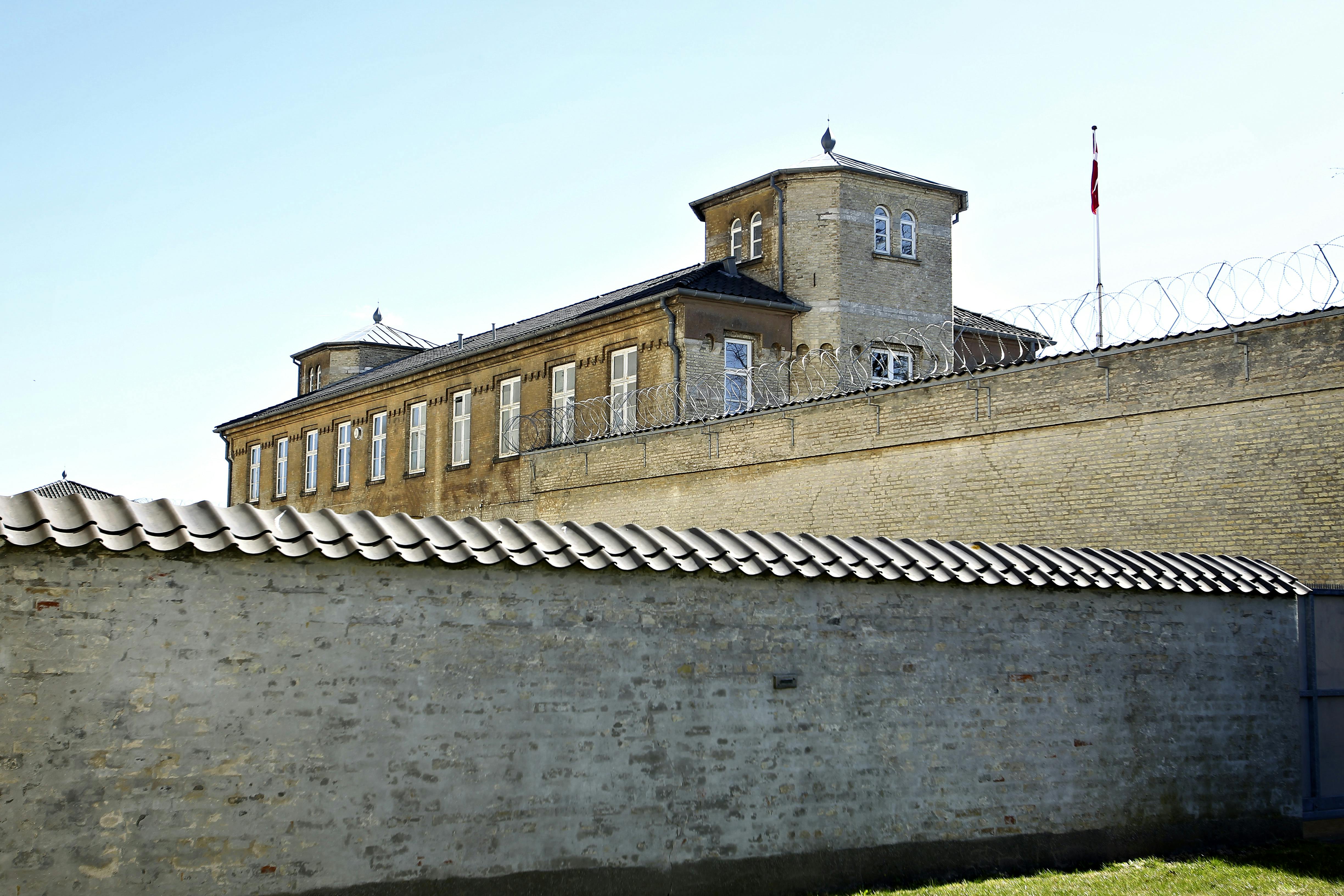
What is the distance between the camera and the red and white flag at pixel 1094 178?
778 inches

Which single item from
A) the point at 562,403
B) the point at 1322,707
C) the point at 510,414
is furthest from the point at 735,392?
the point at 1322,707

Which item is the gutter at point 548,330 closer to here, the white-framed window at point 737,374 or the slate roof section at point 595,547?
the white-framed window at point 737,374

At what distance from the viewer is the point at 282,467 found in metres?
42.2

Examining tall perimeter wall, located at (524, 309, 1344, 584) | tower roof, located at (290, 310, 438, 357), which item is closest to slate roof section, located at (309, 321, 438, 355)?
tower roof, located at (290, 310, 438, 357)

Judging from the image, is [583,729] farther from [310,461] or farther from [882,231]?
[310,461]

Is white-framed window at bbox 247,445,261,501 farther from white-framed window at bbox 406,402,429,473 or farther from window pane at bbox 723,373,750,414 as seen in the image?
window pane at bbox 723,373,750,414

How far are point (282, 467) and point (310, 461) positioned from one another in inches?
94.4

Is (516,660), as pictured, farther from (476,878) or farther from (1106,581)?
(1106,581)

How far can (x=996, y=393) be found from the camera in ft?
51.3

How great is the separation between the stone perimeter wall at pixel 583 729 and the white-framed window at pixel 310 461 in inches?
1309

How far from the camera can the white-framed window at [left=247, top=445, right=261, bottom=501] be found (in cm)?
4344

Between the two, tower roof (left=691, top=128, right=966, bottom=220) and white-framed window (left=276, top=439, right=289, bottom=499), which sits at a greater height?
tower roof (left=691, top=128, right=966, bottom=220)

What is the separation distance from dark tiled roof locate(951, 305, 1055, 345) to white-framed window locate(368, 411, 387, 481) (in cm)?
Result: 1615

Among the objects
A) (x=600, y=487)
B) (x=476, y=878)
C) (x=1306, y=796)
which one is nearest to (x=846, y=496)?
(x=600, y=487)
